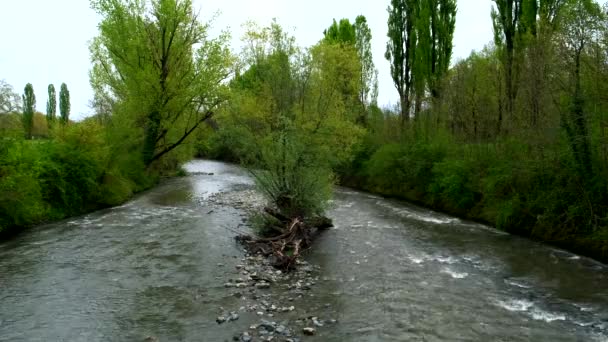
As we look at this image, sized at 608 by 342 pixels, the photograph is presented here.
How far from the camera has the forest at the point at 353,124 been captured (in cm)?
1586

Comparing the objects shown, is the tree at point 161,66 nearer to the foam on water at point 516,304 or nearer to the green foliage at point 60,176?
the green foliage at point 60,176

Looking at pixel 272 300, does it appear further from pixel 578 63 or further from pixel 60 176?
pixel 60 176

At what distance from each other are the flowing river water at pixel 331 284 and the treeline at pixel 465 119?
6.93 feet

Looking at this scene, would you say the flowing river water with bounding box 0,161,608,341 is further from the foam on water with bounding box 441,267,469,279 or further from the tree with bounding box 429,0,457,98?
the tree with bounding box 429,0,457,98

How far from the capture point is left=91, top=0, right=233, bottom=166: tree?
30.6m

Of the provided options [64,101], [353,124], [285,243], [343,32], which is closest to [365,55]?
[343,32]

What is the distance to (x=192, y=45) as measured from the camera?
3362 cm

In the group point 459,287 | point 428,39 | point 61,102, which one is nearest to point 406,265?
point 459,287

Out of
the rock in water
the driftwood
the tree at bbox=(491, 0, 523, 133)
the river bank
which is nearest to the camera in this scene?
the rock in water

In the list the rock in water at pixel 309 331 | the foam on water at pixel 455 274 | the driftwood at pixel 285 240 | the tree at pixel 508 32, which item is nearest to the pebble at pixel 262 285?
the driftwood at pixel 285 240

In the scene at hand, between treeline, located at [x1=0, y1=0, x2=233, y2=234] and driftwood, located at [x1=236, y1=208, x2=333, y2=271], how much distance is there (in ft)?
31.6

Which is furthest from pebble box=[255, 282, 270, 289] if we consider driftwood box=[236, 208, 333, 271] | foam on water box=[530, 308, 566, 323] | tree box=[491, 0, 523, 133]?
tree box=[491, 0, 523, 133]

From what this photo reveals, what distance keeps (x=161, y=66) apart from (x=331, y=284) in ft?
84.1

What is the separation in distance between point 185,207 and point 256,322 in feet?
49.5
